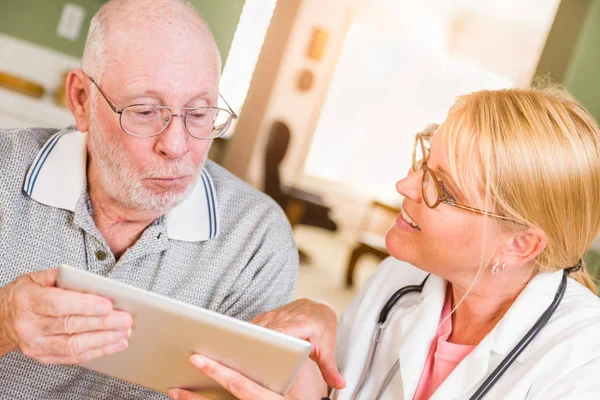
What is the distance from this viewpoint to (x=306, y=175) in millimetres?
3465

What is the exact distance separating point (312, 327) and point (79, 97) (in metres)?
0.75

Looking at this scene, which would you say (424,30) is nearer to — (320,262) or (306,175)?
(306,175)

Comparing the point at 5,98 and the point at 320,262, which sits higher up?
the point at 5,98

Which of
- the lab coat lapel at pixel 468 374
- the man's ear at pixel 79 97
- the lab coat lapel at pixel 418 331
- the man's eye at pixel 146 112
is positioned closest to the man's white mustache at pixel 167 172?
the man's eye at pixel 146 112

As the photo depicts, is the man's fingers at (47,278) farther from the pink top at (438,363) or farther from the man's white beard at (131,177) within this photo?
the pink top at (438,363)

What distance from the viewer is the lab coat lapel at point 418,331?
1300 millimetres

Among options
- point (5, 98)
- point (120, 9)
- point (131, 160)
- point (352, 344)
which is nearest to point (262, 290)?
point (352, 344)

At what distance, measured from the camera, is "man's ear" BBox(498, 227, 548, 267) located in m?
1.22

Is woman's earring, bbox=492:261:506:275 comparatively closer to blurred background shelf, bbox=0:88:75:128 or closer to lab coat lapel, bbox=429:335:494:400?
lab coat lapel, bbox=429:335:494:400

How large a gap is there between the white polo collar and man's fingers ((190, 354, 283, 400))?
452 mm

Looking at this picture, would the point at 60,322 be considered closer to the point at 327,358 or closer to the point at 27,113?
the point at 327,358

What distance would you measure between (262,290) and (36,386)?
506 mm

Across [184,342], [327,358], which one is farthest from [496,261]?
[184,342]

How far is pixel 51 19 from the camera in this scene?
10.2 ft
